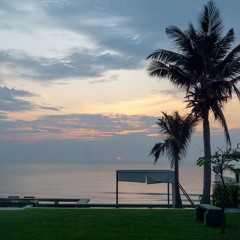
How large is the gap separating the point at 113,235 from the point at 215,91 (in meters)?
11.7

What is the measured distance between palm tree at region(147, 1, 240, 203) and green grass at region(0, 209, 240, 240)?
20.2ft

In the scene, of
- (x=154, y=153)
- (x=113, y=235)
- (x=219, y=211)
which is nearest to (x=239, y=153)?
(x=219, y=211)

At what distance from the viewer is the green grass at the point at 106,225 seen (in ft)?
41.5

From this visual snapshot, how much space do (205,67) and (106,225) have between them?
1101 cm

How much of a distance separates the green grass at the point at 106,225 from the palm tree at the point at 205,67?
6157mm

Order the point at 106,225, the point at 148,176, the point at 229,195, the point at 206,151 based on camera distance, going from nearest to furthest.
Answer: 1. the point at 106,225
2. the point at 229,195
3. the point at 206,151
4. the point at 148,176

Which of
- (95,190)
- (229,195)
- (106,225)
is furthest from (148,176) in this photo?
(95,190)

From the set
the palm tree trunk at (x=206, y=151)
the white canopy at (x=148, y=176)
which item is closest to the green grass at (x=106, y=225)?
the palm tree trunk at (x=206, y=151)

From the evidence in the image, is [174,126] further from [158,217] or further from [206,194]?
[158,217]

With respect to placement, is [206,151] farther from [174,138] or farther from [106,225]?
[106,225]

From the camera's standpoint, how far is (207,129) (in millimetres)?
22922

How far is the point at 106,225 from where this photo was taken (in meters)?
14.5

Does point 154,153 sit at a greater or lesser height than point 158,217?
greater

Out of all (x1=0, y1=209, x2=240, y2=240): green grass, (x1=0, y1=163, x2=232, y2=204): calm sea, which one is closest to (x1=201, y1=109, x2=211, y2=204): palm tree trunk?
(x1=0, y1=209, x2=240, y2=240): green grass
